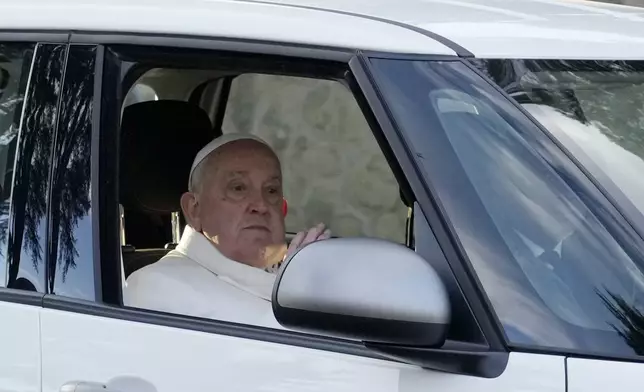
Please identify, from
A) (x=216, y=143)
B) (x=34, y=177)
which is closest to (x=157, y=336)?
(x=34, y=177)

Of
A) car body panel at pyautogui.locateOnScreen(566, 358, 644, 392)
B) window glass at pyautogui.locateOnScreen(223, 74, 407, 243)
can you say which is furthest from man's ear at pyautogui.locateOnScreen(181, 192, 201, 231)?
car body panel at pyautogui.locateOnScreen(566, 358, 644, 392)

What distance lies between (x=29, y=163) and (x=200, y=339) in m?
0.63

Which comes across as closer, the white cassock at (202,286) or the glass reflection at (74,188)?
the glass reflection at (74,188)

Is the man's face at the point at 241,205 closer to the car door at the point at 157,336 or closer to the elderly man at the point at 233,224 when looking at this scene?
the elderly man at the point at 233,224

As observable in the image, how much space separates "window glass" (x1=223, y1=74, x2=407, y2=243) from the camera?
4.45 meters

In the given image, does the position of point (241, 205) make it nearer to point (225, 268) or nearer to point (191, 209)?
A: point (191, 209)

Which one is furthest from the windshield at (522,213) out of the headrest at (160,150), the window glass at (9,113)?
the headrest at (160,150)

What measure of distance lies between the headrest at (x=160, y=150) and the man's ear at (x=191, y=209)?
6.5 inches

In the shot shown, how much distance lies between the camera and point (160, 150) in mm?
3590

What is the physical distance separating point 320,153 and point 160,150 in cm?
163

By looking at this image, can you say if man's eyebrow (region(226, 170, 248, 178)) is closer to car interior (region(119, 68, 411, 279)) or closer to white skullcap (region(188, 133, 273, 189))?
white skullcap (region(188, 133, 273, 189))

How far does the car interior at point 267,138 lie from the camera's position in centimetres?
358

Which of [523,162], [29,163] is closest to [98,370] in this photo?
[29,163]

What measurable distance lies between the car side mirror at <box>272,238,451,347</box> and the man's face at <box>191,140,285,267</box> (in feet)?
3.80
